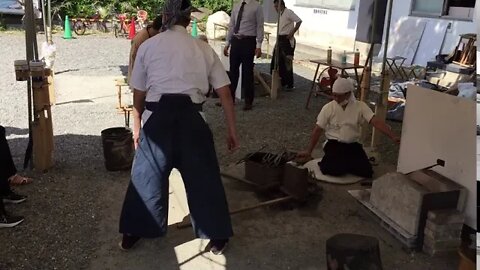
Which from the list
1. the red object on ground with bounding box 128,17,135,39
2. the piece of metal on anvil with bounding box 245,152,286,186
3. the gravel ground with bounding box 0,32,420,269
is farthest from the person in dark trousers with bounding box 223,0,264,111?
the red object on ground with bounding box 128,17,135,39

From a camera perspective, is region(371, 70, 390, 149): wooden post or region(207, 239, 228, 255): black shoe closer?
region(207, 239, 228, 255): black shoe

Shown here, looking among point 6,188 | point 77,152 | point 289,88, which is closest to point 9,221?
point 6,188

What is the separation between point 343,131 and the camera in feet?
14.5

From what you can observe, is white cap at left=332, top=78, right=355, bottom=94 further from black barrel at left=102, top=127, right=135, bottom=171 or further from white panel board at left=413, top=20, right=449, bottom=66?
white panel board at left=413, top=20, right=449, bottom=66

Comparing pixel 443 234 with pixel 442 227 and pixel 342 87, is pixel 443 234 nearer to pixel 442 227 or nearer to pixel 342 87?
pixel 442 227

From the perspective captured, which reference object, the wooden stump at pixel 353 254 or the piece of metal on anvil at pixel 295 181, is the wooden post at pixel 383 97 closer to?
the piece of metal on anvil at pixel 295 181

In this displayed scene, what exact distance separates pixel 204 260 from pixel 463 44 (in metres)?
7.06

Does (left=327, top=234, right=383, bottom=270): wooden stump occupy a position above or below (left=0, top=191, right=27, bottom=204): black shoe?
above

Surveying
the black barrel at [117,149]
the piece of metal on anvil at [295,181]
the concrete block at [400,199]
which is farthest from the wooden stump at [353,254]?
the black barrel at [117,149]

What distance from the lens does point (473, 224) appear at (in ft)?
10.9

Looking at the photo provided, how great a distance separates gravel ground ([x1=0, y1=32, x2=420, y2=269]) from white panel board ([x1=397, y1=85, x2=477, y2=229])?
1.18m

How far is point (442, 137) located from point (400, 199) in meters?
0.62

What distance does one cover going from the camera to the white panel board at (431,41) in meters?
9.61

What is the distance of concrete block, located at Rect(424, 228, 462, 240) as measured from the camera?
10.6 feet
